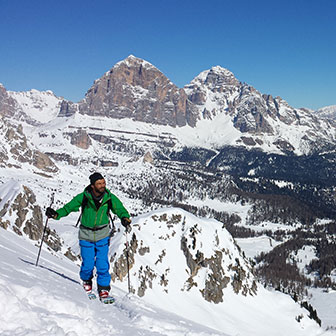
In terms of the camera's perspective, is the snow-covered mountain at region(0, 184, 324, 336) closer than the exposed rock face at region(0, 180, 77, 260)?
No

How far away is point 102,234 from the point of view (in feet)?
41.0

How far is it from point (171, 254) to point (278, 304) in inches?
1390

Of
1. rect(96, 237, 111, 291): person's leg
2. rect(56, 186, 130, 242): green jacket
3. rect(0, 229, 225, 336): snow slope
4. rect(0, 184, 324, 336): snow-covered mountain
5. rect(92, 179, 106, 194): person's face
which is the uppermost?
rect(92, 179, 106, 194): person's face

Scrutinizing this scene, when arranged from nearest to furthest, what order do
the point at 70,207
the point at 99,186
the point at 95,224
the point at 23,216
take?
the point at 99,186 → the point at 95,224 → the point at 70,207 → the point at 23,216

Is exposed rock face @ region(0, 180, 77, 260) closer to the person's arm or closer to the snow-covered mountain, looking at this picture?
the snow-covered mountain

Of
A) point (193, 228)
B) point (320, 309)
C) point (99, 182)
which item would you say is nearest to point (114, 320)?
point (99, 182)

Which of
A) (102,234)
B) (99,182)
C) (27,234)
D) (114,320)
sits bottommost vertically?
(27,234)

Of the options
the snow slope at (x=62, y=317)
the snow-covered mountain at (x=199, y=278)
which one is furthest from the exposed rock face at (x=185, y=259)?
the snow slope at (x=62, y=317)

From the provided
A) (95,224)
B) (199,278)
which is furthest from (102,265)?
(199,278)

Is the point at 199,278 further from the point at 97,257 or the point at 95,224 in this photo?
the point at 95,224

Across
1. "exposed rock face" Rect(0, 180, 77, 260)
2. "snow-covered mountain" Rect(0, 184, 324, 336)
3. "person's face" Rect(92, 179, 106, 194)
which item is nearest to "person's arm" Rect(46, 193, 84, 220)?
"person's face" Rect(92, 179, 106, 194)

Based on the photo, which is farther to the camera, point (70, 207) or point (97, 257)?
point (97, 257)

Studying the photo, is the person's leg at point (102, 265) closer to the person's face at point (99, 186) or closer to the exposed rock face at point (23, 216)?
the person's face at point (99, 186)

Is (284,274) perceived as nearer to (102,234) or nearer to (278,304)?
(278,304)
